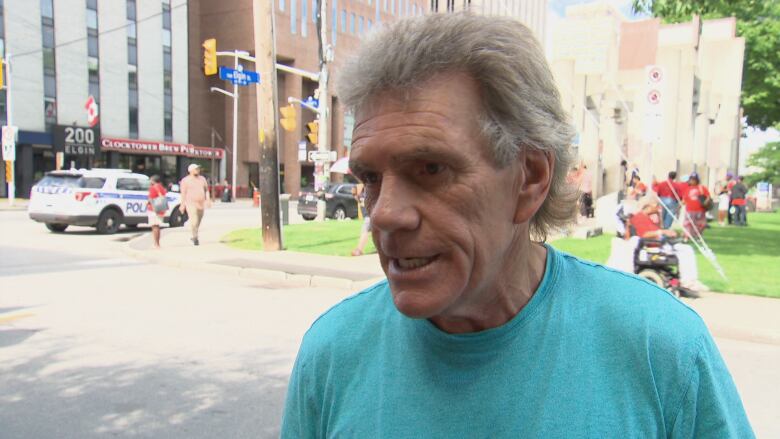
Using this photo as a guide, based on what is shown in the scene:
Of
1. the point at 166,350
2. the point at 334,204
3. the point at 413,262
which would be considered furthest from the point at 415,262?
Result: the point at 334,204

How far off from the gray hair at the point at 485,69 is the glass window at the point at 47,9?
44673mm

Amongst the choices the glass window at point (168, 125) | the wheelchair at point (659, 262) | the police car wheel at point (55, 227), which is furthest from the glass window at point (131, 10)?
the wheelchair at point (659, 262)

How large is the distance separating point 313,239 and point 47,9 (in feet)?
110

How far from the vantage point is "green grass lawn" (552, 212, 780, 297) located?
361 inches

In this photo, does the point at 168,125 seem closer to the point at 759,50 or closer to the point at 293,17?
the point at 293,17

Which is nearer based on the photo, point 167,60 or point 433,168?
point 433,168

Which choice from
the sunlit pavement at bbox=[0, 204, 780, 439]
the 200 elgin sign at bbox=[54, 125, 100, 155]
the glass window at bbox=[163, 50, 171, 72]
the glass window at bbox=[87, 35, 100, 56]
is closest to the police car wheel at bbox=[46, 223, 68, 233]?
the sunlit pavement at bbox=[0, 204, 780, 439]

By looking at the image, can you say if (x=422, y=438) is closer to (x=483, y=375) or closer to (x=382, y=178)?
(x=483, y=375)

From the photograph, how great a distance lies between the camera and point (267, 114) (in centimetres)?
1288

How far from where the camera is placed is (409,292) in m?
1.20

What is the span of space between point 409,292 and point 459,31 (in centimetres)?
54

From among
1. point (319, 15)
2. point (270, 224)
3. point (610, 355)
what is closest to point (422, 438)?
point (610, 355)

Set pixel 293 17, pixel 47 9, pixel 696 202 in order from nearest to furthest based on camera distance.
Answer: pixel 696 202
pixel 47 9
pixel 293 17

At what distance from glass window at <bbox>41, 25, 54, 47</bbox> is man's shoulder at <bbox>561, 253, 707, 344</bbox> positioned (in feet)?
147
